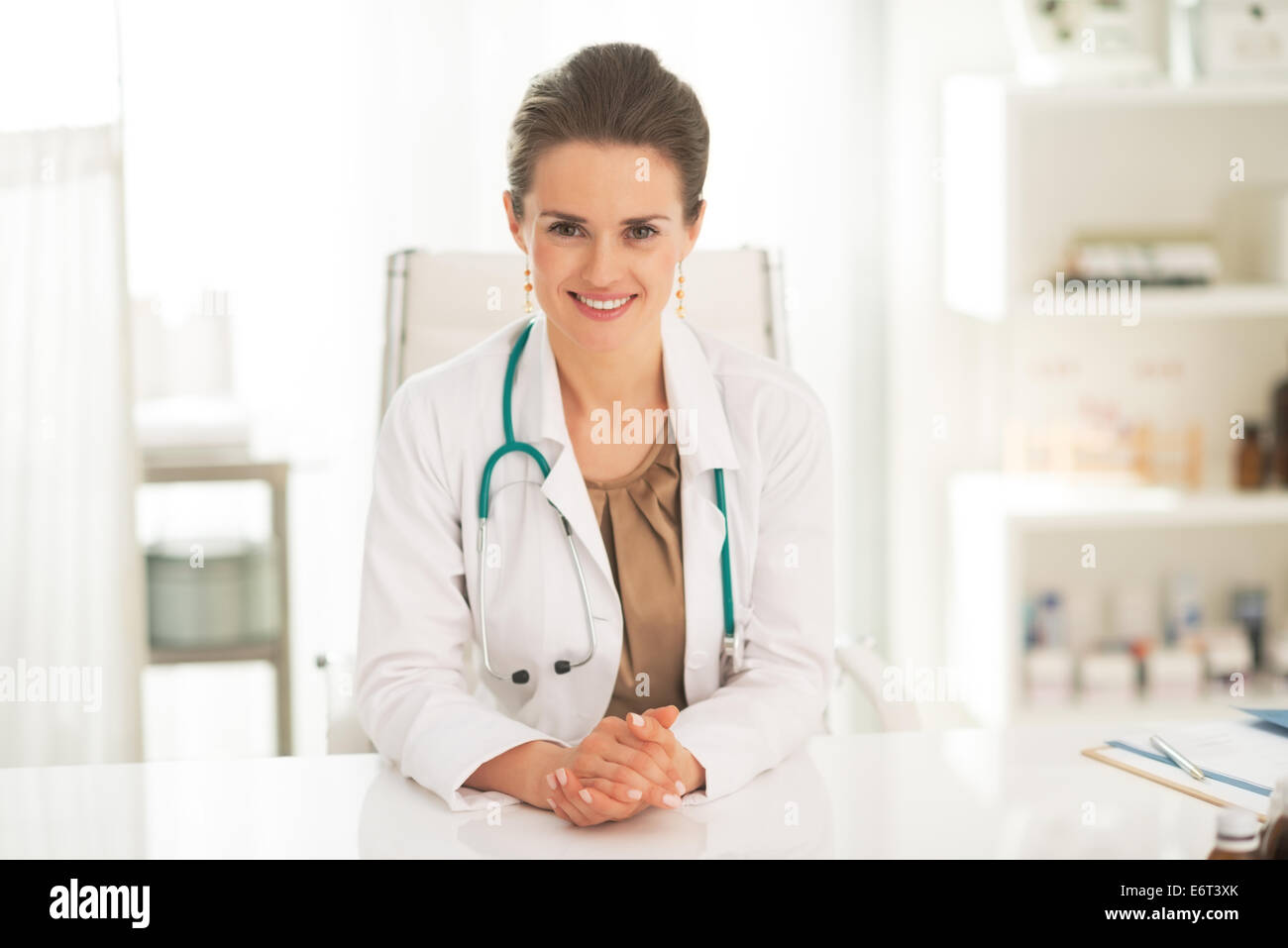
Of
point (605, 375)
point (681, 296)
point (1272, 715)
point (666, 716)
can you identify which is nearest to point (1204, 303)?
point (681, 296)

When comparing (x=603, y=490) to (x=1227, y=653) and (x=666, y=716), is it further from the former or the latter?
(x=1227, y=653)

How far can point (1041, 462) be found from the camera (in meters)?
2.62

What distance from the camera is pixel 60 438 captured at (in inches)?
74.4

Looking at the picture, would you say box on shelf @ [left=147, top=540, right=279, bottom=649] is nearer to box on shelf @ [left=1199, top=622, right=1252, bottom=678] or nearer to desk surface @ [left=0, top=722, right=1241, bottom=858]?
desk surface @ [left=0, top=722, right=1241, bottom=858]

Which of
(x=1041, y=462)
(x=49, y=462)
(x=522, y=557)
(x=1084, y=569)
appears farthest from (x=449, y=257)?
(x=1084, y=569)

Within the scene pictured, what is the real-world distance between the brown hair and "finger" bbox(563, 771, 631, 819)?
63 centimetres

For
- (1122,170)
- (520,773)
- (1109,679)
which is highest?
(1122,170)

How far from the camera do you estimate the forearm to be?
1054mm

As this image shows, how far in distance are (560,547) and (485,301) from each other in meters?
0.49

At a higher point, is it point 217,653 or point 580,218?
point 580,218

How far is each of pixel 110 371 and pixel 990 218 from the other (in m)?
1.63

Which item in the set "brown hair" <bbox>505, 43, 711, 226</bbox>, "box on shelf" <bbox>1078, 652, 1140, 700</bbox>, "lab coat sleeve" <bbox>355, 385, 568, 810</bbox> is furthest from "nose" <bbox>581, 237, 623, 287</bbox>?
"box on shelf" <bbox>1078, 652, 1140, 700</bbox>
